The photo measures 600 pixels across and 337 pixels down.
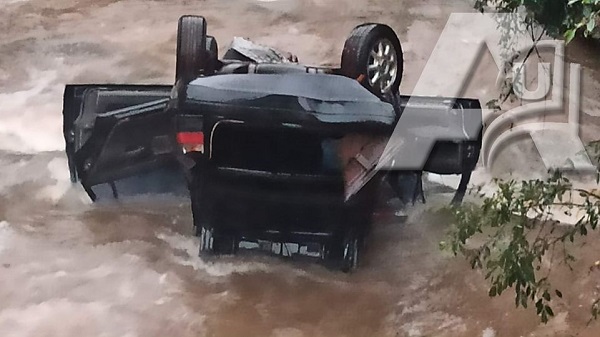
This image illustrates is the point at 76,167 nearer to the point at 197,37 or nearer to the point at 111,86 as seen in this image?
the point at 111,86

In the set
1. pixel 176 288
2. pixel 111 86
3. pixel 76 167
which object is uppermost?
pixel 111 86

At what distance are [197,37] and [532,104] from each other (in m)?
0.68

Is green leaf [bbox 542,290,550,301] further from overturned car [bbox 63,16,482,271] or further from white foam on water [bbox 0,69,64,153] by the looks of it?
white foam on water [bbox 0,69,64,153]

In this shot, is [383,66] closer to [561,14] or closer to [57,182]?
[561,14]

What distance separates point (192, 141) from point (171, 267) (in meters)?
0.23

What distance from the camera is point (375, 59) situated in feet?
4.74

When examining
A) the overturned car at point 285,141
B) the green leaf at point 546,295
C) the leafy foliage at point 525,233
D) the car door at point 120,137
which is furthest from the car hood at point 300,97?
the green leaf at point 546,295

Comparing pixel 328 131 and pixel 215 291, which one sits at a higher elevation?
pixel 328 131

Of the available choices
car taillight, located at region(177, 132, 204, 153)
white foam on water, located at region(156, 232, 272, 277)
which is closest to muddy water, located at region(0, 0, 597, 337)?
white foam on water, located at region(156, 232, 272, 277)

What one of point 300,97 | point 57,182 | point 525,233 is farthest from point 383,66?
point 57,182

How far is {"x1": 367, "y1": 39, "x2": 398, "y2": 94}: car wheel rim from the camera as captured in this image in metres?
1.42

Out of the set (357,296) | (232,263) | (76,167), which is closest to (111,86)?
(76,167)

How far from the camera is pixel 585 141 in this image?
143 cm

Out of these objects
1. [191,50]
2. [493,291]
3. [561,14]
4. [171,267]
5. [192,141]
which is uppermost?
[561,14]
